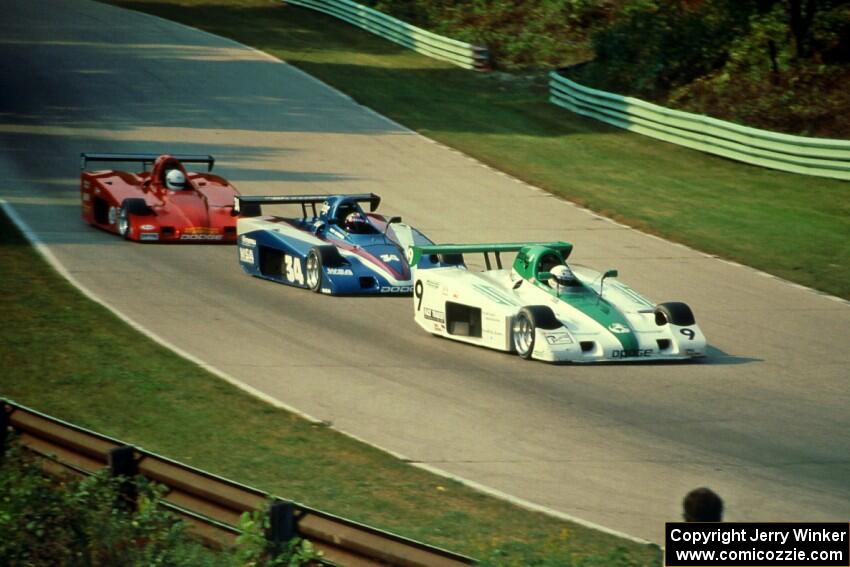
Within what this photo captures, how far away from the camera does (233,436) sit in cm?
1285

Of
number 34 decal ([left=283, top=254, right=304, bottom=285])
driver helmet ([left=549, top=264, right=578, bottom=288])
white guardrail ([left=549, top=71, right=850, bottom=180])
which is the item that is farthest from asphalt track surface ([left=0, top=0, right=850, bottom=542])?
white guardrail ([left=549, top=71, right=850, bottom=180])

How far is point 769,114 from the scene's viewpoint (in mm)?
35844

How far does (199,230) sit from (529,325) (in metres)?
8.88

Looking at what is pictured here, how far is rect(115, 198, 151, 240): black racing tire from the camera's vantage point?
23.0m

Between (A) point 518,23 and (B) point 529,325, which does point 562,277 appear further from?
(A) point 518,23

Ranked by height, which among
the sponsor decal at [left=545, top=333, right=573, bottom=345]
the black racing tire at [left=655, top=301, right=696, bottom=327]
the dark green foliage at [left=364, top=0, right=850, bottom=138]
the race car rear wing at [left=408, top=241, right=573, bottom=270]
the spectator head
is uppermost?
the dark green foliage at [left=364, top=0, right=850, bottom=138]

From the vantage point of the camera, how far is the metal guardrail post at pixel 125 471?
938 centimetres

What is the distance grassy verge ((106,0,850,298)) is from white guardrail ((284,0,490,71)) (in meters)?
0.51

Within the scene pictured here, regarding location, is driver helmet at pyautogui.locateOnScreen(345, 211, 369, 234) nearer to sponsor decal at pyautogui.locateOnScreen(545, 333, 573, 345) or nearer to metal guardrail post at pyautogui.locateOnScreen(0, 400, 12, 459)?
sponsor decal at pyautogui.locateOnScreen(545, 333, 573, 345)

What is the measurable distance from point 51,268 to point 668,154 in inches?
710

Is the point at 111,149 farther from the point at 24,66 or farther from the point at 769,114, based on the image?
the point at 769,114

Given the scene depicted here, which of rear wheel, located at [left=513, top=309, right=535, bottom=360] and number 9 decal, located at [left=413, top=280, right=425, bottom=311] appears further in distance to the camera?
number 9 decal, located at [left=413, top=280, right=425, bottom=311]

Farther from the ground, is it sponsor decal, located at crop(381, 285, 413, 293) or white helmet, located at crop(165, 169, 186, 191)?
white helmet, located at crop(165, 169, 186, 191)

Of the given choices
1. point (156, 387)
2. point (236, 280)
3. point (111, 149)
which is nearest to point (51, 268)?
point (236, 280)
